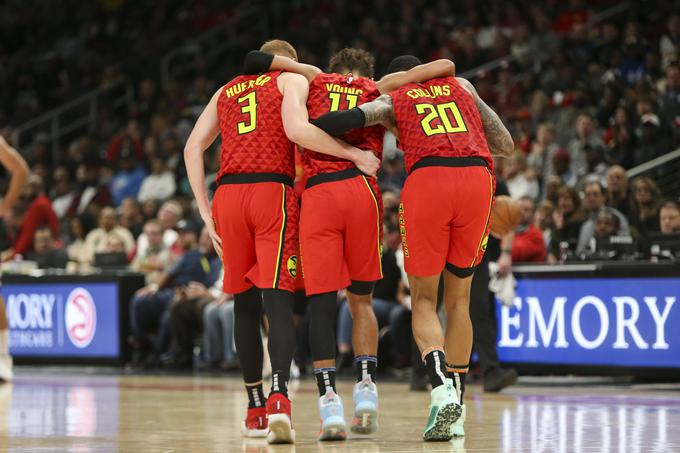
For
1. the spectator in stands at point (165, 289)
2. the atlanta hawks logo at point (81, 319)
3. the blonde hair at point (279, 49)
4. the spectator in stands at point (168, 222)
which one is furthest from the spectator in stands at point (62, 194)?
the blonde hair at point (279, 49)

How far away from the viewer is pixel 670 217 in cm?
1069

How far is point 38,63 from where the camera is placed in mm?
24188

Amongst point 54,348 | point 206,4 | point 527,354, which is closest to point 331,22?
point 206,4

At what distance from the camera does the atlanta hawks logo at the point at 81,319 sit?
1362cm

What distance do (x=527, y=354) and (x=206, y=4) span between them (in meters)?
14.8

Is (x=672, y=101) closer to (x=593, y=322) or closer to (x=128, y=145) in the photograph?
(x=593, y=322)

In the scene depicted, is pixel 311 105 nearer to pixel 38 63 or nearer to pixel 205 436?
pixel 205 436

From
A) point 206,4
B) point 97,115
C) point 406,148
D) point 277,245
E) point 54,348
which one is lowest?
point 54,348

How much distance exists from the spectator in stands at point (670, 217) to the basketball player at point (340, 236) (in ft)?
15.8

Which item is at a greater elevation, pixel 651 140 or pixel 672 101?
pixel 672 101

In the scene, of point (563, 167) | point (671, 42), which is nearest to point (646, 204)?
point (563, 167)

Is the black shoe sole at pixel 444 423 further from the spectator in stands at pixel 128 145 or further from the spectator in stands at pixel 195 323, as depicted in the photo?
the spectator in stands at pixel 128 145

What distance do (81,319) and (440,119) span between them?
27.0 feet

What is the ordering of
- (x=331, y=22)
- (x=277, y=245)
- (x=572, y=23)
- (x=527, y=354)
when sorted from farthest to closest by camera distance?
(x=331, y=22)
(x=572, y=23)
(x=527, y=354)
(x=277, y=245)
